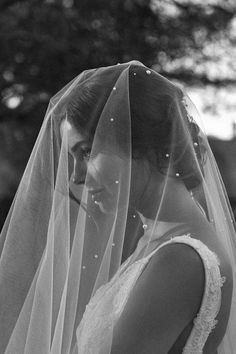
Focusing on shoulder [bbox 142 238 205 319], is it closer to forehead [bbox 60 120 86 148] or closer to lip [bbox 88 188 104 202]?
lip [bbox 88 188 104 202]

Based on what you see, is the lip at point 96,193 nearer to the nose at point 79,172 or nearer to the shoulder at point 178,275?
the nose at point 79,172

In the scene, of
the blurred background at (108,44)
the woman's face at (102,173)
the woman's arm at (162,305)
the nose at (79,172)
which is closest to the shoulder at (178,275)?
the woman's arm at (162,305)

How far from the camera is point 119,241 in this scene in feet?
6.74

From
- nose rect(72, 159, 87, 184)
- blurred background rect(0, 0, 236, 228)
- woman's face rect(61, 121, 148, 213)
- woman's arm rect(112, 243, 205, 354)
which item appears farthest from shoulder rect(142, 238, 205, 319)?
blurred background rect(0, 0, 236, 228)

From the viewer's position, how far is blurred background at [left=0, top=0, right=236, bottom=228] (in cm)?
1004

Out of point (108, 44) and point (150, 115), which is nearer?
point (150, 115)

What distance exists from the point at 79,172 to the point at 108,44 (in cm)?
844

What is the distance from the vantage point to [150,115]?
2006 millimetres

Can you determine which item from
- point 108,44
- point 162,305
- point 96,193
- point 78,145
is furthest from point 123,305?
point 108,44

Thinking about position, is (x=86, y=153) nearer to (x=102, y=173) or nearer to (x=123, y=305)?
(x=102, y=173)

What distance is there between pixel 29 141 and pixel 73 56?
1392 millimetres

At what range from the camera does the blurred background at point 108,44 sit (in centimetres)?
1004

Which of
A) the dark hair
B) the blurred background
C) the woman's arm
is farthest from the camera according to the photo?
the blurred background

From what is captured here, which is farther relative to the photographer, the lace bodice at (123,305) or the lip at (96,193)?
the lip at (96,193)
